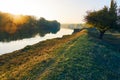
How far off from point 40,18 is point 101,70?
170 meters

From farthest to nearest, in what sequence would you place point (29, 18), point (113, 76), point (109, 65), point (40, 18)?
1. point (40, 18)
2. point (29, 18)
3. point (109, 65)
4. point (113, 76)

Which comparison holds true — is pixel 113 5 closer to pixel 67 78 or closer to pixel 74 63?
pixel 74 63

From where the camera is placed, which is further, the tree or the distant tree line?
the distant tree line

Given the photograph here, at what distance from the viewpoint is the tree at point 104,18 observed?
55.8m

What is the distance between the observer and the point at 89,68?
23688mm

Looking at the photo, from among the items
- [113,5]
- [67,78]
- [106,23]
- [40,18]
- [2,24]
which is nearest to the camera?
[67,78]

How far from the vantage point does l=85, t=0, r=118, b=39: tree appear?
55.8 meters

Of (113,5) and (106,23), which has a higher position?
(113,5)

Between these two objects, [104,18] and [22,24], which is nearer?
[104,18]

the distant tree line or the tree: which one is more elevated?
the tree

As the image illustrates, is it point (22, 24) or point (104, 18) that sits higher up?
point (104, 18)

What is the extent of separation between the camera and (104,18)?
185ft

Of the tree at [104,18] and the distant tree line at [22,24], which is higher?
the tree at [104,18]

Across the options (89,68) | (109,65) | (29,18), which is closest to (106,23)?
(109,65)
